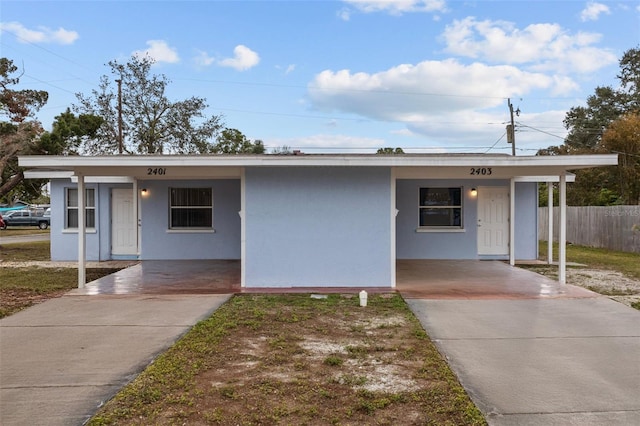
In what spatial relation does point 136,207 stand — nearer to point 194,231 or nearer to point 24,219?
point 194,231

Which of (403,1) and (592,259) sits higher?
(403,1)

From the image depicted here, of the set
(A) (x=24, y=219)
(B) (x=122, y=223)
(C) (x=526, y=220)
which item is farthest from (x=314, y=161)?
(A) (x=24, y=219)

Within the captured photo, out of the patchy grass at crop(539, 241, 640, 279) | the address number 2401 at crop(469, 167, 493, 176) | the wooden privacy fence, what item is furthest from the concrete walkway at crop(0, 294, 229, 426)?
the wooden privacy fence

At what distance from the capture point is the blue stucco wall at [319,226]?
28.2 feet

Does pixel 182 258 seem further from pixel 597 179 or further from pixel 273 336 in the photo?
pixel 597 179

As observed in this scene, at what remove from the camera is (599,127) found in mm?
32812

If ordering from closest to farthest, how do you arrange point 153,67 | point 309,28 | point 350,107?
point 309,28 → point 153,67 → point 350,107

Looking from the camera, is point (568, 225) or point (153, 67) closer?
point (568, 225)

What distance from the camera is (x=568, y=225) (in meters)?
20.5

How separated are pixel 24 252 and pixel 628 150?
27.5m

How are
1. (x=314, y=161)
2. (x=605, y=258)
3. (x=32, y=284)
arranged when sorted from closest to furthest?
(x=314, y=161)
(x=32, y=284)
(x=605, y=258)

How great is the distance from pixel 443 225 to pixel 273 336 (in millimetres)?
8611

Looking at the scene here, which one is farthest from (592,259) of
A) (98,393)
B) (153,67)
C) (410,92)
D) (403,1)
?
(153,67)

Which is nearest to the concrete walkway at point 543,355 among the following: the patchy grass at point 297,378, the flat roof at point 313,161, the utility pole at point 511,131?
the patchy grass at point 297,378
